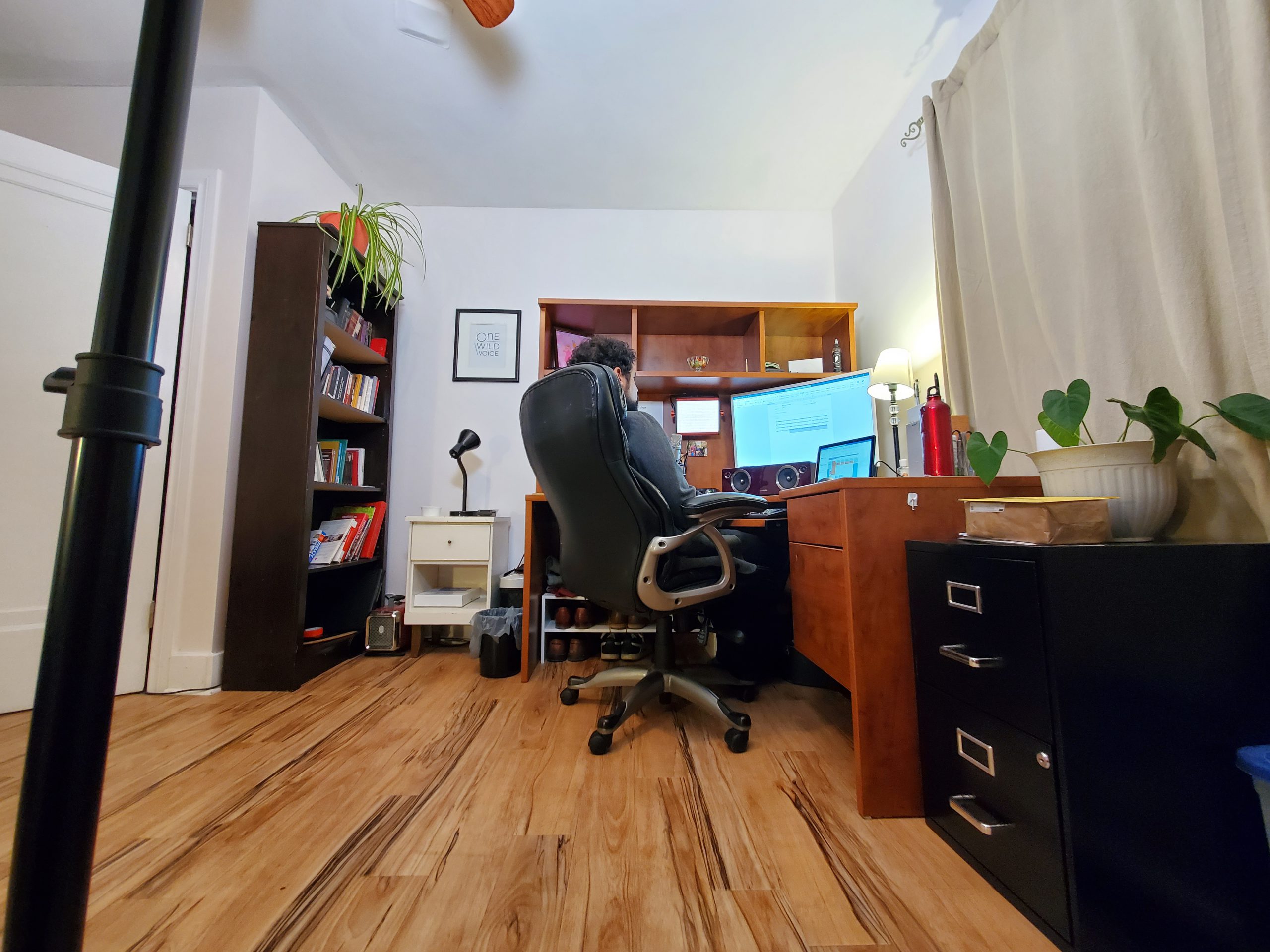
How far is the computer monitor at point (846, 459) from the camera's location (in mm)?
1941

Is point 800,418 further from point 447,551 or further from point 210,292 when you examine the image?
point 210,292

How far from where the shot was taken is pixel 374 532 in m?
2.41

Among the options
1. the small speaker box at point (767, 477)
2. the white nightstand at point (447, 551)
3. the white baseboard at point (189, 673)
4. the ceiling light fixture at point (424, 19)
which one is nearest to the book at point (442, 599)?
the white nightstand at point (447, 551)

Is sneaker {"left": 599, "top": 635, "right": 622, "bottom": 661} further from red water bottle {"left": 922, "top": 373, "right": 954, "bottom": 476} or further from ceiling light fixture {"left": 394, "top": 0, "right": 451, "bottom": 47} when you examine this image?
ceiling light fixture {"left": 394, "top": 0, "right": 451, "bottom": 47}

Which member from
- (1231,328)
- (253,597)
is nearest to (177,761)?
(253,597)

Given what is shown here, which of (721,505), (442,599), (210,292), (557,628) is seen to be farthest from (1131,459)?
(210,292)

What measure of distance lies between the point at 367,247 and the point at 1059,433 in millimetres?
2520

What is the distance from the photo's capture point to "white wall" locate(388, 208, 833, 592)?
2.66 metres

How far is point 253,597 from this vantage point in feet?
6.00

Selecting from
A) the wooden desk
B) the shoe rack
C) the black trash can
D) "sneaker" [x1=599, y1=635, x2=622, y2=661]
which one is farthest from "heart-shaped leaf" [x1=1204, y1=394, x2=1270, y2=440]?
the black trash can

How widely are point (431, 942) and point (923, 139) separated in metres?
2.75

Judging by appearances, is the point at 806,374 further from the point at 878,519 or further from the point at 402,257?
the point at 402,257

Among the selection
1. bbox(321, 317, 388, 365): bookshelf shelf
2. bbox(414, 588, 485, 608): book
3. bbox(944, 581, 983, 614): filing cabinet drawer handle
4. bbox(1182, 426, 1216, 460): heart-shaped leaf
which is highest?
bbox(321, 317, 388, 365): bookshelf shelf

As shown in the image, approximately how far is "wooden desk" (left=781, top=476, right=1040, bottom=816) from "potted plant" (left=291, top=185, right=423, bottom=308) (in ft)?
6.88
